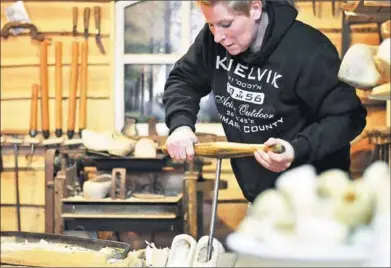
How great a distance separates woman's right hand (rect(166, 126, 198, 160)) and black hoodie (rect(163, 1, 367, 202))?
84mm

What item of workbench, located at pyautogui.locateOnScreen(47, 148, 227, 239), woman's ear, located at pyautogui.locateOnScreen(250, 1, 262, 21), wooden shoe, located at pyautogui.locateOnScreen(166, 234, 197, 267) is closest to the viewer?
wooden shoe, located at pyautogui.locateOnScreen(166, 234, 197, 267)

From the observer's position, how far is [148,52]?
3.73 m

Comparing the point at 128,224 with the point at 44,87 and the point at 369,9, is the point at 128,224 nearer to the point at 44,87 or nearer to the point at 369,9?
the point at 44,87

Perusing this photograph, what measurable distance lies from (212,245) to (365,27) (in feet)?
8.64

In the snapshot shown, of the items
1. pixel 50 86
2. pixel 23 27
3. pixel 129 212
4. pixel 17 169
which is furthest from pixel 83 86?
pixel 129 212

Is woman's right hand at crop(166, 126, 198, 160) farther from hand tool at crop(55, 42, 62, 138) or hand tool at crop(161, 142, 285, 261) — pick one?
hand tool at crop(55, 42, 62, 138)

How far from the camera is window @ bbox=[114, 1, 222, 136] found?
370cm

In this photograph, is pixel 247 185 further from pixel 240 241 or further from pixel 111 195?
pixel 111 195

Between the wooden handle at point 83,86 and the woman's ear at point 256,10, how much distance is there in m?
2.44

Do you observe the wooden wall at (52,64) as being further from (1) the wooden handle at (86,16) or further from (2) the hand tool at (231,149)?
(2) the hand tool at (231,149)

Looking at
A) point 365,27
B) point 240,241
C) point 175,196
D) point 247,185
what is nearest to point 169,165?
point 175,196

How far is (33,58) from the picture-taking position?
3.76m

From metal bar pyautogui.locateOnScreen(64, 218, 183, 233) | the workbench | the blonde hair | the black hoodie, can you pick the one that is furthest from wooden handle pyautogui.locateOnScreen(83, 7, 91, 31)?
the blonde hair

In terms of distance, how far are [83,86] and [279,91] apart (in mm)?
2325
